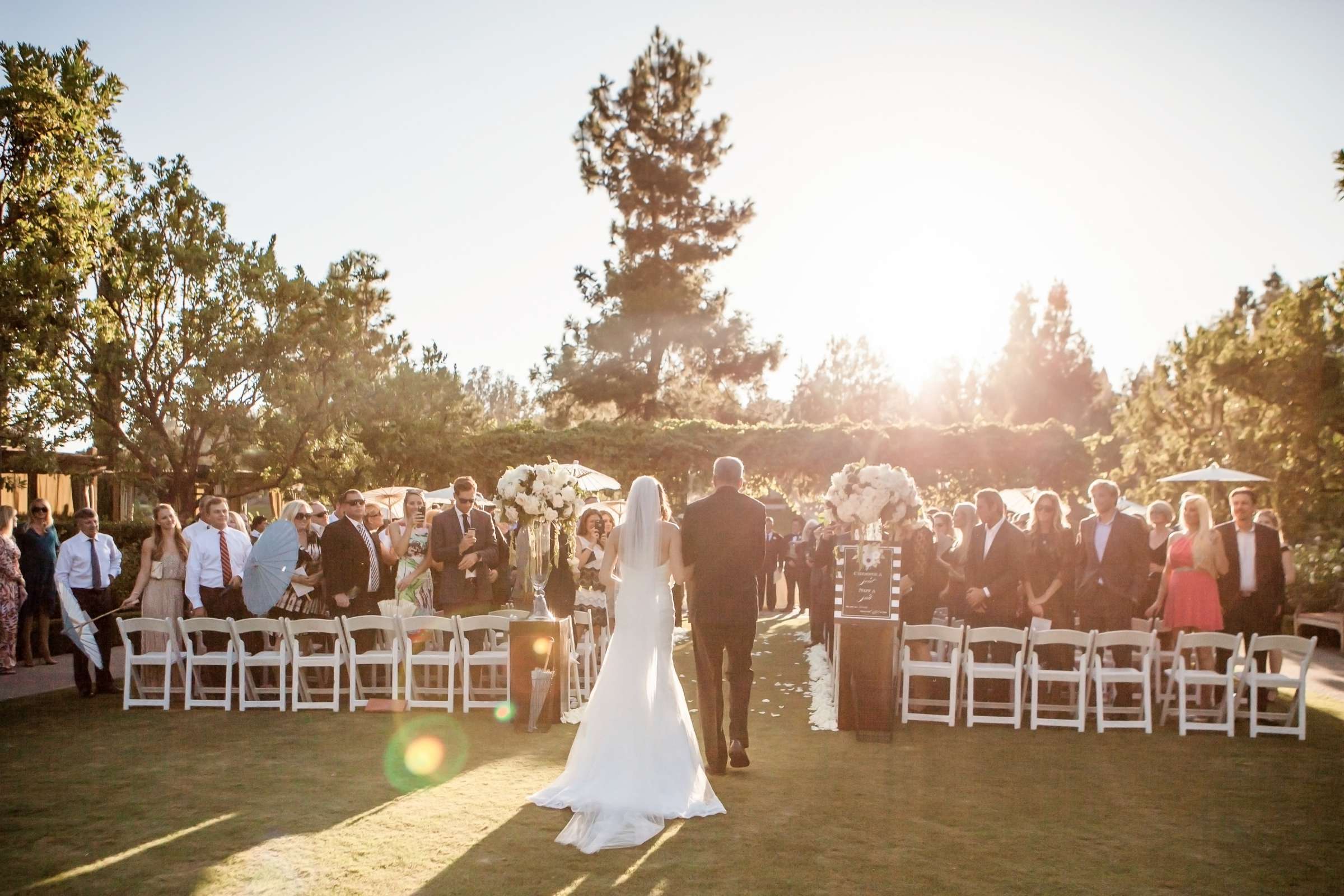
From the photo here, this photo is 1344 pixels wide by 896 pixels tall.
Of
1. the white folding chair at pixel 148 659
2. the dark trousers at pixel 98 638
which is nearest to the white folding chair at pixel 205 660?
the white folding chair at pixel 148 659

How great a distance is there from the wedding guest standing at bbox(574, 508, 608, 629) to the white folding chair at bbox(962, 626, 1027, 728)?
3721 millimetres

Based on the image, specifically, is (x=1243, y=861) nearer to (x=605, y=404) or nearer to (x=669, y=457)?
(x=669, y=457)

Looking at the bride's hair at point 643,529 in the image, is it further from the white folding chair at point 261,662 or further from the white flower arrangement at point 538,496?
the white folding chair at point 261,662

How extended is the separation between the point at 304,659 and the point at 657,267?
92.8 feet

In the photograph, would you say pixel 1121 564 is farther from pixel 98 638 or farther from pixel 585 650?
pixel 98 638

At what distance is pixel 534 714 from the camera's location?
→ 8422 mm

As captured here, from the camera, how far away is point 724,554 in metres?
6.73

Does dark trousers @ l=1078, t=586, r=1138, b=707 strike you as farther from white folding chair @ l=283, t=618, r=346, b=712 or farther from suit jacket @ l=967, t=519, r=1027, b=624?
white folding chair @ l=283, t=618, r=346, b=712

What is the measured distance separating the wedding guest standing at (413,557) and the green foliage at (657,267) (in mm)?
24809

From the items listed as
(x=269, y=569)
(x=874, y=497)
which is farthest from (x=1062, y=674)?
(x=269, y=569)

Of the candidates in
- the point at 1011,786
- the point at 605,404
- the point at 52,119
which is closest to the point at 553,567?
the point at 1011,786

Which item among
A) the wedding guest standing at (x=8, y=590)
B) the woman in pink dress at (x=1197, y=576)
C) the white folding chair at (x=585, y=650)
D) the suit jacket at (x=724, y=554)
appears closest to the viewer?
the suit jacket at (x=724, y=554)

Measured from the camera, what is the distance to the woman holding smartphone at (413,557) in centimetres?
1030

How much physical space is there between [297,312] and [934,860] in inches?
677
